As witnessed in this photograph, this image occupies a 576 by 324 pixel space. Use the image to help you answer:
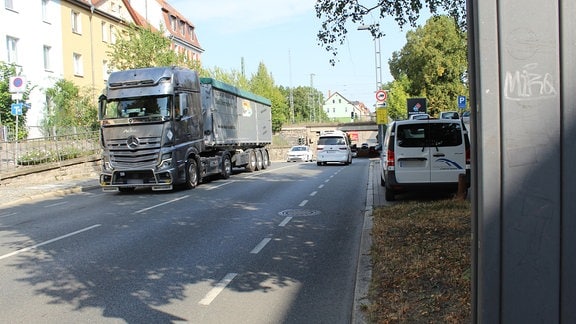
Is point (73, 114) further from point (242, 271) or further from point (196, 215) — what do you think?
point (242, 271)

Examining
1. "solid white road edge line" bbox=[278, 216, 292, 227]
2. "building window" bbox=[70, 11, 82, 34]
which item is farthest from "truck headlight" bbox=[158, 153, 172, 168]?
"building window" bbox=[70, 11, 82, 34]

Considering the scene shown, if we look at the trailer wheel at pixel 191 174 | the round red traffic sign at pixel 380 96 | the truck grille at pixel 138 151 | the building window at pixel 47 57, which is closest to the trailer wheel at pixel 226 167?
the trailer wheel at pixel 191 174

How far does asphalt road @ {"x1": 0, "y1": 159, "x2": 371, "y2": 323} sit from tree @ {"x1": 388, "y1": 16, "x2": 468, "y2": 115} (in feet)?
150

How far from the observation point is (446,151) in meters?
11.6

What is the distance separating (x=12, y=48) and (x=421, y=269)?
31.8m

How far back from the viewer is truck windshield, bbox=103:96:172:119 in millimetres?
16094

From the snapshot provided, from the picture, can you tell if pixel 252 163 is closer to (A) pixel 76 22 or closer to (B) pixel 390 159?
(B) pixel 390 159

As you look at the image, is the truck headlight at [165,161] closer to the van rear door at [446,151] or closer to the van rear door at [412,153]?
the van rear door at [412,153]

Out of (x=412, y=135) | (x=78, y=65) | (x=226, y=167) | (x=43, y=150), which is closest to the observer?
(x=412, y=135)

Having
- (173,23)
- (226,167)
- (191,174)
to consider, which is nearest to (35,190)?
(191,174)

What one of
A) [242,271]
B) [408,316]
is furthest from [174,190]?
[408,316]

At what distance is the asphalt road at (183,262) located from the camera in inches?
200

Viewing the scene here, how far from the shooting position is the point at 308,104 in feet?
441

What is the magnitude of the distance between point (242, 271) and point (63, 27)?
113 feet
